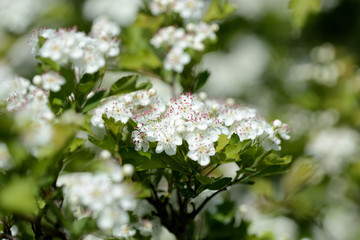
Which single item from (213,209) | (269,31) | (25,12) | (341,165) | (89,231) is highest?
(89,231)

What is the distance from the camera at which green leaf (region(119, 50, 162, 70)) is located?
1.56m

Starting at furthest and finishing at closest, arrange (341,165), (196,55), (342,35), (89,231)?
(342,35) → (341,165) → (196,55) → (89,231)

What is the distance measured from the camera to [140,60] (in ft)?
5.14

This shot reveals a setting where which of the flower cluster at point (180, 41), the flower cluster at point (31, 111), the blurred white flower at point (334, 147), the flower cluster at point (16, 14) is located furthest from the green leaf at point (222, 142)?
the flower cluster at point (16, 14)

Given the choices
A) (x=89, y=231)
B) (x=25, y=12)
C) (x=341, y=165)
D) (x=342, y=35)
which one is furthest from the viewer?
(x=342, y=35)

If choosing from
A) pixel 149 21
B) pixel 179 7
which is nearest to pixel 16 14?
pixel 149 21

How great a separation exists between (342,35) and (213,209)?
2677 millimetres

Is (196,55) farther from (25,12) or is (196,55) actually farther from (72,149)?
(25,12)

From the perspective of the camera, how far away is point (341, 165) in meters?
2.71

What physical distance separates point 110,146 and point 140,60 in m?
0.58

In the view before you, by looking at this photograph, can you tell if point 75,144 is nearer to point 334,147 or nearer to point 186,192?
point 186,192

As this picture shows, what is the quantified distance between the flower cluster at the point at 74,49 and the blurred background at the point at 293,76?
2.91ft

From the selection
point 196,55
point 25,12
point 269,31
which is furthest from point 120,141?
point 269,31

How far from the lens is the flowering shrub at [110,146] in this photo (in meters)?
0.83
